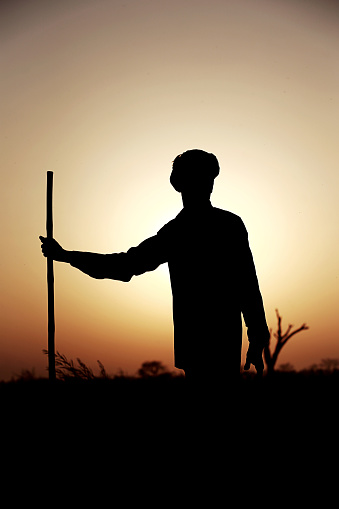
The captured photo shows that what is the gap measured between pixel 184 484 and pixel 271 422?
1909 mm

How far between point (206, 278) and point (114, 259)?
0.88 m

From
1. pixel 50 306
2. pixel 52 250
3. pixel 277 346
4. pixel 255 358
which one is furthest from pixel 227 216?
pixel 277 346

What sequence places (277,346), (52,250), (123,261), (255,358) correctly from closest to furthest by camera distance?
1. (255,358)
2. (123,261)
3. (52,250)
4. (277,346)

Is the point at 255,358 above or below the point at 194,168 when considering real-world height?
below

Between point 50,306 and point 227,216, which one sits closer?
point 227,216

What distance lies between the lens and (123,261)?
4.74 meters

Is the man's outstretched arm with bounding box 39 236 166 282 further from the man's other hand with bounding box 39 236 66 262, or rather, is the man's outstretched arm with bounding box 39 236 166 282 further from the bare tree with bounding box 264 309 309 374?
the bare tree with bounding box 264 309 309 374

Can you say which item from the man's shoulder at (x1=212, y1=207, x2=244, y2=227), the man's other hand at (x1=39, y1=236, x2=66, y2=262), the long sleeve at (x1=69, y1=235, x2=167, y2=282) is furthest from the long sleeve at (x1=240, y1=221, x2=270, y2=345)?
the man's other hand at (x1=39, y1=236, x2=66, y2=262)

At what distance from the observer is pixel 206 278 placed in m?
4.26

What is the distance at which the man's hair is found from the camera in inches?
165

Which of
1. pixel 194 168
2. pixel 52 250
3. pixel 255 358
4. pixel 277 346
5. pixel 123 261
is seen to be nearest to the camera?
pixel 194 168

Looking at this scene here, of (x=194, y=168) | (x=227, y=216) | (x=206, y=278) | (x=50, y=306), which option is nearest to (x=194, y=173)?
(x=194, y=168)

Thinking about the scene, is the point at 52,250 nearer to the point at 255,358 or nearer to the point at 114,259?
the point at 114,259

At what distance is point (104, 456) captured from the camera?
4.66 m
